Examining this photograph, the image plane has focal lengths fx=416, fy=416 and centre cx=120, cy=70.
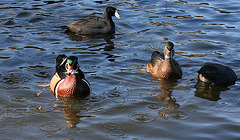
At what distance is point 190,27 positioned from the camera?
1534 centimetres

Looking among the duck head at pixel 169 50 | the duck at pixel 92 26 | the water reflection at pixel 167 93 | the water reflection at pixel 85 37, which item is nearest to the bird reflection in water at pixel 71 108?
the water reflection at pixel 167 93

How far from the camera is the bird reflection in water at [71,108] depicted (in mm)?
8062

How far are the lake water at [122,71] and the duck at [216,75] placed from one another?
0.22 meters

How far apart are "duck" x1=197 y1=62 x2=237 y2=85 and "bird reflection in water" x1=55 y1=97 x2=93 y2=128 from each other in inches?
122

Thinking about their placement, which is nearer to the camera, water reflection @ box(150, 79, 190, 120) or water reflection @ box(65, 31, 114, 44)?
water reflection @ box(150, 79, 190, 120)

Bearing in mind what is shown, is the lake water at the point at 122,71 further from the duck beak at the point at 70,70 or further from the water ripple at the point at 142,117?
the duck beak at the point at 70,70

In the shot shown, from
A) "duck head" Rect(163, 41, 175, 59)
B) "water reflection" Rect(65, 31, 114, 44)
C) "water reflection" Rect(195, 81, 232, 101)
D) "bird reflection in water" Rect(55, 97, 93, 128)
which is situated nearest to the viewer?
"bird reflection in water" Rect(55, 97, 93, 128)

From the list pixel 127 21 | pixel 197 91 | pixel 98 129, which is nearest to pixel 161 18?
pixel 127 21

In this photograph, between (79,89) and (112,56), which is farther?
(112,56)

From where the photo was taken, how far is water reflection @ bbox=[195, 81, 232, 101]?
950cm

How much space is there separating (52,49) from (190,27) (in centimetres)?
544

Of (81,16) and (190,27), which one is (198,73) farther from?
(81,16)

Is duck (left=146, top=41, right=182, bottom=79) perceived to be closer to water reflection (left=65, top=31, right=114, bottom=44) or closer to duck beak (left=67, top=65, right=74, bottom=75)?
duck beak (left=67, top=65, right=74, bottom=75)

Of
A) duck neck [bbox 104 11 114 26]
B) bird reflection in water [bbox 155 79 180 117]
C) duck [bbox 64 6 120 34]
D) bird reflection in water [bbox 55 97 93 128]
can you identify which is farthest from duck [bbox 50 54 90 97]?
duck neck [bbox 104 11 114 26]
